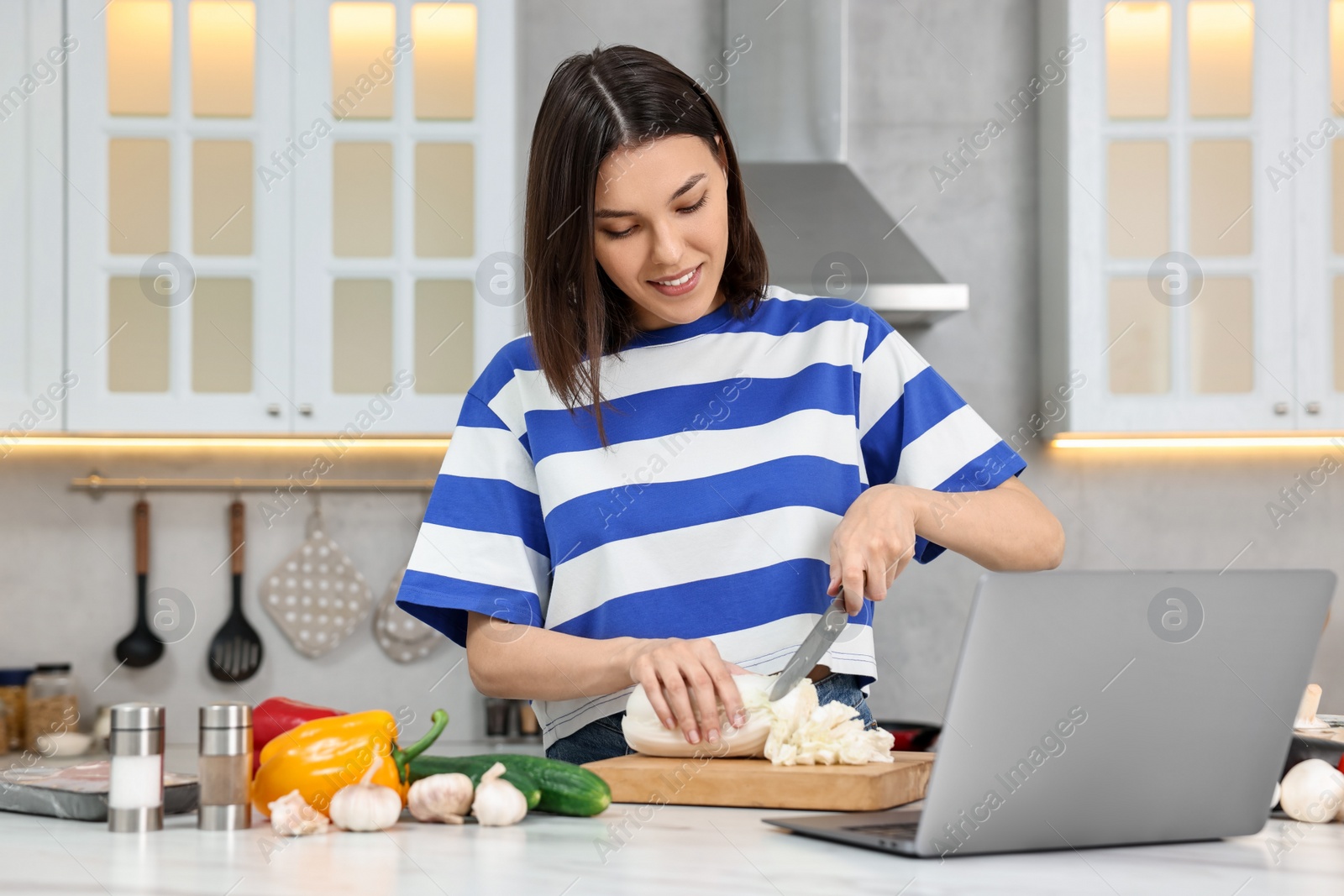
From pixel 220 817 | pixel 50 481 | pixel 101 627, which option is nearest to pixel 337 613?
pixel 101 627

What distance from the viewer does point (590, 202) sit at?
3.70 feet

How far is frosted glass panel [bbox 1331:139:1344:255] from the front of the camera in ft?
7.74

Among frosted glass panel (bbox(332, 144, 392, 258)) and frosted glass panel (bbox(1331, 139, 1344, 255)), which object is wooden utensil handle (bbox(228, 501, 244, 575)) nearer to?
frosted glass panel (bbox(332, 144, 392, 258))

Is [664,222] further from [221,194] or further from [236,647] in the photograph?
[236,647]

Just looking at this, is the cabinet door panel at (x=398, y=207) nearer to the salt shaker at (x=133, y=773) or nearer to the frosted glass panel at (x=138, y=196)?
the frosted glass panel at (x=138, y=196)

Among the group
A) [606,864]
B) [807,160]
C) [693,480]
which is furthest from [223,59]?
[606,864]

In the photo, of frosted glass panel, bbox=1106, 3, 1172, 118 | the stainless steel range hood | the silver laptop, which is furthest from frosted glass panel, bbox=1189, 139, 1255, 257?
Answer: the silver laptop

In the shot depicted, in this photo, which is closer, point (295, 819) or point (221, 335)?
point (295, 819)

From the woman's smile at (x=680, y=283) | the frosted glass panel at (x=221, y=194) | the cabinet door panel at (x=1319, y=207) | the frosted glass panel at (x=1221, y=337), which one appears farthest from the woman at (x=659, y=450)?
the cabinet door panel at (x=1319, y=207)

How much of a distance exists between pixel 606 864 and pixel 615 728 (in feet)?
1.51

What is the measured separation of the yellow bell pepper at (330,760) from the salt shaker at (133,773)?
94mm

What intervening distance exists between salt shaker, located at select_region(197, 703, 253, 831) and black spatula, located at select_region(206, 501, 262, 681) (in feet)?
5.97

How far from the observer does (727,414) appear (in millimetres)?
1220

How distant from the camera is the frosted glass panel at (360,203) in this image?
231cm
